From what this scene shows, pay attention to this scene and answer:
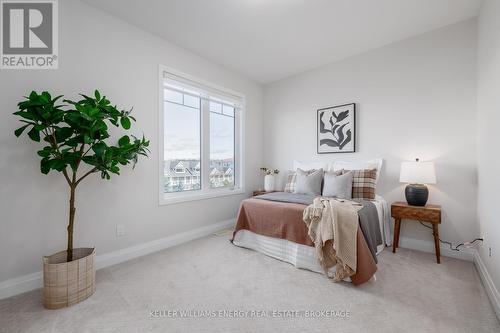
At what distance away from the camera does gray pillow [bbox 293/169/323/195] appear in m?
3.19

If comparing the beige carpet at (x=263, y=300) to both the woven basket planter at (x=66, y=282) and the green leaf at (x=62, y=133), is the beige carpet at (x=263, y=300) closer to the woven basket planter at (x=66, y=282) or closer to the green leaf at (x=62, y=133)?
the woven basket planter at (x=66, y=282)

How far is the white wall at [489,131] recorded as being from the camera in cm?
175

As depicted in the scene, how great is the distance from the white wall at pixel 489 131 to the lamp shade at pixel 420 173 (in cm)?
40

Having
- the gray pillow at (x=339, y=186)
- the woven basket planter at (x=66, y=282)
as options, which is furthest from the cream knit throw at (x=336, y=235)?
the woven basket planter at (x=66, y=282)

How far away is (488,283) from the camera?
187 centimetres

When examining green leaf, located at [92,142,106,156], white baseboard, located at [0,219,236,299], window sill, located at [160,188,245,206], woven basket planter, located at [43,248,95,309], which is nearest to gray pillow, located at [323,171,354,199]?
window sill, located at [160,188,245,206]

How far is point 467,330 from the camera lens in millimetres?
1440

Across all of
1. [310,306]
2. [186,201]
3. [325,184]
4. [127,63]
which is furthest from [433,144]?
[127,63]

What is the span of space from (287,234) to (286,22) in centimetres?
248

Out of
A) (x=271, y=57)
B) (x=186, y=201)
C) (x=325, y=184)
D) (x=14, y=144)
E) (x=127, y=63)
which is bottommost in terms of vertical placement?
(x=186, y=201)

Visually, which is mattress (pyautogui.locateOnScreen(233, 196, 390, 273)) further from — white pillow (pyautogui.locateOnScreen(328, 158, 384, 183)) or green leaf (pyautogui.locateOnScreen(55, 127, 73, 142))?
green leaf (pyautogui.locateOnScreen(55, 127, 73, 142))

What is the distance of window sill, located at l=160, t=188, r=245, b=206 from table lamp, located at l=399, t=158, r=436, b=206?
2.57 metres

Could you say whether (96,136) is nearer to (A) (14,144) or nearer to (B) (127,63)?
(A) (14,144)

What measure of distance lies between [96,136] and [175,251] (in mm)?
1665
